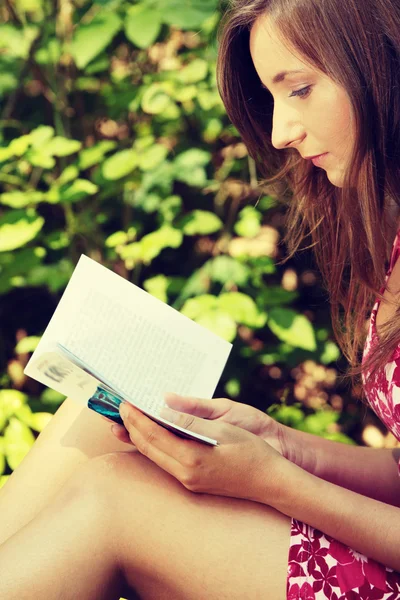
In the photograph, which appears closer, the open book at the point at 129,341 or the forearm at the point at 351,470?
the open book at the point at 129,341

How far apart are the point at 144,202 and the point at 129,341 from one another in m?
0.89

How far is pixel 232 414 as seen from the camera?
1.24 m

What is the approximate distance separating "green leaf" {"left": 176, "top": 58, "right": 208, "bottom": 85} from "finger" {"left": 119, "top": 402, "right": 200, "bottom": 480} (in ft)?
3.79

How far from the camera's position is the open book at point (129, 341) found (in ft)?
3.84

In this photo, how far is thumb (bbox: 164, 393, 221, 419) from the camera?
1.14 metres

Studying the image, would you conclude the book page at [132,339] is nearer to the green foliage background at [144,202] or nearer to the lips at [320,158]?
the lips at [320,158]

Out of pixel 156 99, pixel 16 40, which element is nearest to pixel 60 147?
pixel 156 99

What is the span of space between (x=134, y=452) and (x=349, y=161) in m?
0.58

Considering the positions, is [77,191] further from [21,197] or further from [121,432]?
[121,432]

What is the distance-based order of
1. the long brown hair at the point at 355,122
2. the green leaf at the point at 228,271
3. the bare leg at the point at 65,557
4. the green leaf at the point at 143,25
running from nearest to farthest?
the bare leg at the point at 65,557 → the long brown hair at the point at 355,122 → the green leaf at the point at 143,25 → the green leaf at the point at 228,271

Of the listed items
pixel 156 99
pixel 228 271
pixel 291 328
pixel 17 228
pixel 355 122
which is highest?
pixel 355 122

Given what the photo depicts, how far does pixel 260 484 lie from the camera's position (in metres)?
1.04

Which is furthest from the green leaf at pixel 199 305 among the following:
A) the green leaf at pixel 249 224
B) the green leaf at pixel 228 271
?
the green leaf at pixel 249 224

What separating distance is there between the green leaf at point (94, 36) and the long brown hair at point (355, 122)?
0.49 meters
